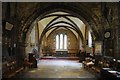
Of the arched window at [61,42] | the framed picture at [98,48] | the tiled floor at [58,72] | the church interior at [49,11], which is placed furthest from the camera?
the arched window at [61,42]

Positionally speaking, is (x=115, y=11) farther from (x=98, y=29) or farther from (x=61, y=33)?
(x=61, y=33)

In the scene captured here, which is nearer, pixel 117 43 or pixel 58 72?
pixel 117 43

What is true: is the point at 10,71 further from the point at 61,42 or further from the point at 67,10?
the point at 61,42

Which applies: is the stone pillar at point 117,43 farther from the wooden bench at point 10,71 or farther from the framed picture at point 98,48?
the wooden bench at point 10,71

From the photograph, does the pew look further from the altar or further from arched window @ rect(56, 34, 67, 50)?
arched window @ rect(56, 34, 67, 50)

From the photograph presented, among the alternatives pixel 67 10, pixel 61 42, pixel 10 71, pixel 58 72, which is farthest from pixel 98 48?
pixel 61 42

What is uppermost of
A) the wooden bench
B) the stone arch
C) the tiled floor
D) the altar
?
the stone arch

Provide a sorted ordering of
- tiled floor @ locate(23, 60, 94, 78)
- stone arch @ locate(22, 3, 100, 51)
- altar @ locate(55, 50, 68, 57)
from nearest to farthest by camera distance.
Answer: tiled floor @ locate(23, 60, 94, 78), stone arch @ locate(22, 3, 100, 51), altar @ locate(55, 50, 68, 57)

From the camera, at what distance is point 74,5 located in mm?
Result: 11266

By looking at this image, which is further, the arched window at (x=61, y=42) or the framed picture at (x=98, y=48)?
the arched window at (x=61, y=42)

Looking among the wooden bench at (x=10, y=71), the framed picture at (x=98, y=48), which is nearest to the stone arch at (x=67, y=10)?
the framed picture at (x=98, y=48)

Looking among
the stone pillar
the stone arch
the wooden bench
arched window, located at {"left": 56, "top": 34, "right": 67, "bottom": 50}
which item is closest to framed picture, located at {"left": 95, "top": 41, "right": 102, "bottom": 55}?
the stone arch

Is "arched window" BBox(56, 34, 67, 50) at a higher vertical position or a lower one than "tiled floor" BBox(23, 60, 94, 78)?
higher

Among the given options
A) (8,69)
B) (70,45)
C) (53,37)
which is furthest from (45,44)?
(8,69)
